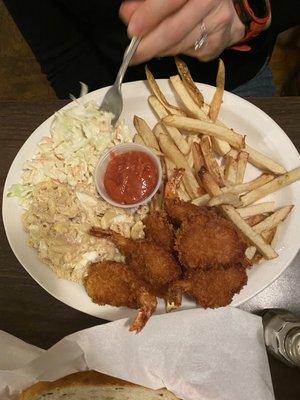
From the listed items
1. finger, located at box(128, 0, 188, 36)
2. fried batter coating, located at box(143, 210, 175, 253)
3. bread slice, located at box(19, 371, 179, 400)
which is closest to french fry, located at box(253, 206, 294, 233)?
fried batter coating, located at box(143, 210, 175, 253)

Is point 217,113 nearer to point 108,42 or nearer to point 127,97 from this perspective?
point 127,97

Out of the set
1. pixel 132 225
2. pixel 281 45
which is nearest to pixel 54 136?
pixel 132 225

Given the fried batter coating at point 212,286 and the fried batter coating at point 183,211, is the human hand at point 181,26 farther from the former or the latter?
the fried batter coating at point 212,286

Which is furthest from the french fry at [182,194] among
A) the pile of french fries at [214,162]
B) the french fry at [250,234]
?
the french fry at [250,234]

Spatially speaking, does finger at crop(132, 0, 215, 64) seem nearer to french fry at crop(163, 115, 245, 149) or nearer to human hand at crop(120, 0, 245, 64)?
human hand at crop(120, 0, 245, 64)

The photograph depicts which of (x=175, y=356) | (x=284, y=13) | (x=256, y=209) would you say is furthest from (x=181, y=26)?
(x=175, y=356)

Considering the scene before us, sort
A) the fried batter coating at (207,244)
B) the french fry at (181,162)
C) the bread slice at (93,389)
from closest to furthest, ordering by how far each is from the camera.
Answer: the bread slice at (93,389) < the fried batter coating at (207,244) < the french fry at (181,162)

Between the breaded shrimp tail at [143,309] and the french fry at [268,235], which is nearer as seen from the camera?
the breaded shrimp tail at [143,309]

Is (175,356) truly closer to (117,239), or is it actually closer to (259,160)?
(117,239)
